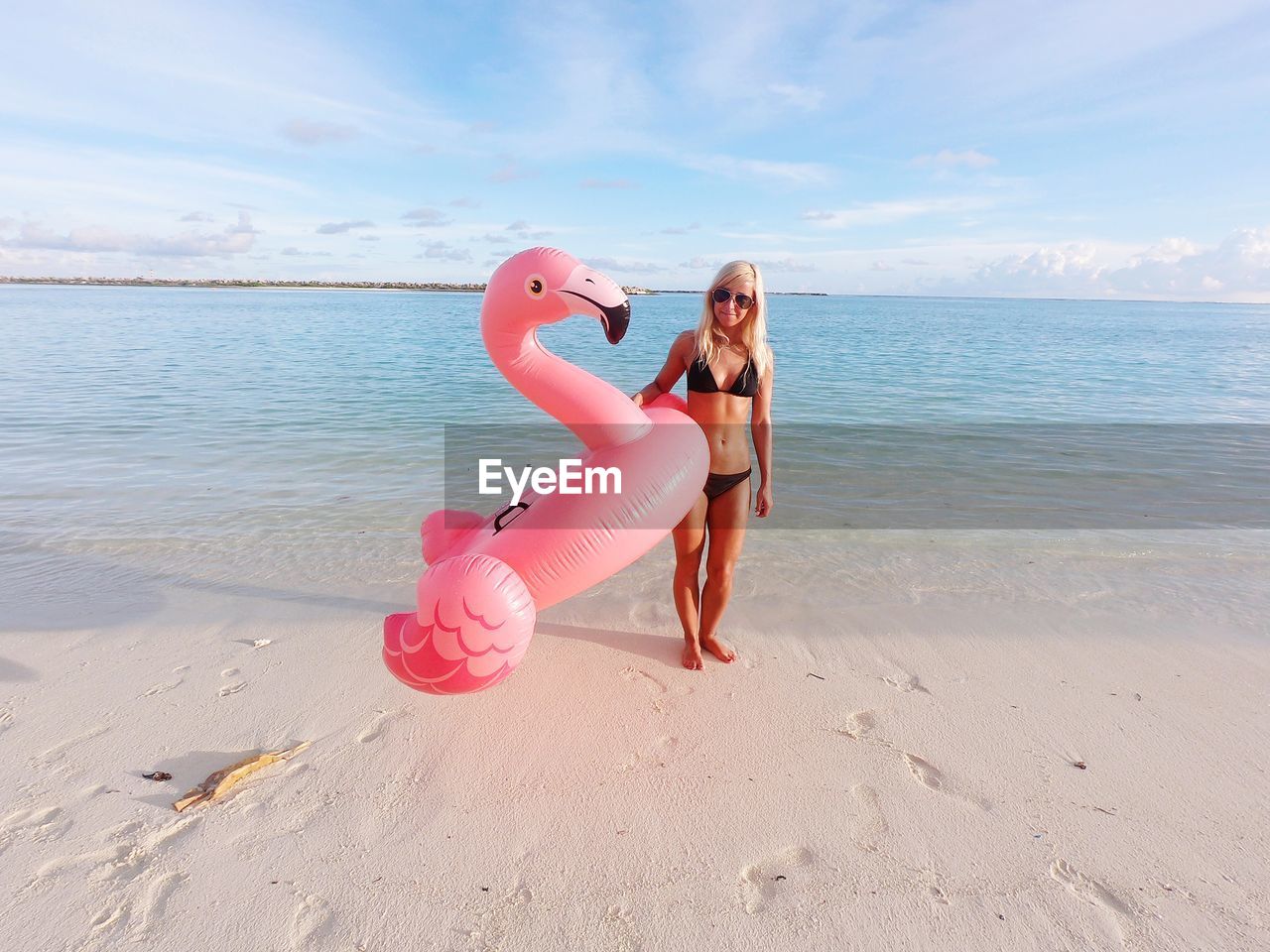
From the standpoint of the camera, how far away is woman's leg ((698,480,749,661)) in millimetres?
3492

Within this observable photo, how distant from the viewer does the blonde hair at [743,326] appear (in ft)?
10.8

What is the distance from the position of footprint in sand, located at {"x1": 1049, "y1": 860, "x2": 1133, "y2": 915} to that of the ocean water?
356cm

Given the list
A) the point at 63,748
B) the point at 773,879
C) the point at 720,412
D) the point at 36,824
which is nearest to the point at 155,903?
the point at 36,824

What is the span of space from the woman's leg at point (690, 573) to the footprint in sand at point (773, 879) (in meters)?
1.26

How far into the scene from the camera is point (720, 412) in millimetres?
3383

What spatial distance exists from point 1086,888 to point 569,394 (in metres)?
2.50

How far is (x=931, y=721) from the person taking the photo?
3010mm

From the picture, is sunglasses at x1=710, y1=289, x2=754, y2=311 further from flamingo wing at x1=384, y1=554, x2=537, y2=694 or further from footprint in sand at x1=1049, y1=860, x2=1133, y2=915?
footprint in sand at x1=1049, y1=860, x2=1133, y2=915

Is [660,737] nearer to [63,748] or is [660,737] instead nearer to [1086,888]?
[1086,888]

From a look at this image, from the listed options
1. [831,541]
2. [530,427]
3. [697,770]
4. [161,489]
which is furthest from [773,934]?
[530,427]

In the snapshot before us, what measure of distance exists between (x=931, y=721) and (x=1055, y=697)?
2.32 ft

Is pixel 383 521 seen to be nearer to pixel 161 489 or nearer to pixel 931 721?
pixel 161 489

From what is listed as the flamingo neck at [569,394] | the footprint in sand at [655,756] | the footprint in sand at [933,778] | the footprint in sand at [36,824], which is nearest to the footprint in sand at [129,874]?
the footprint in sand at [36,824]

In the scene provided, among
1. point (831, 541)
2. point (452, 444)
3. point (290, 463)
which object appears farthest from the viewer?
point (452, 444)
